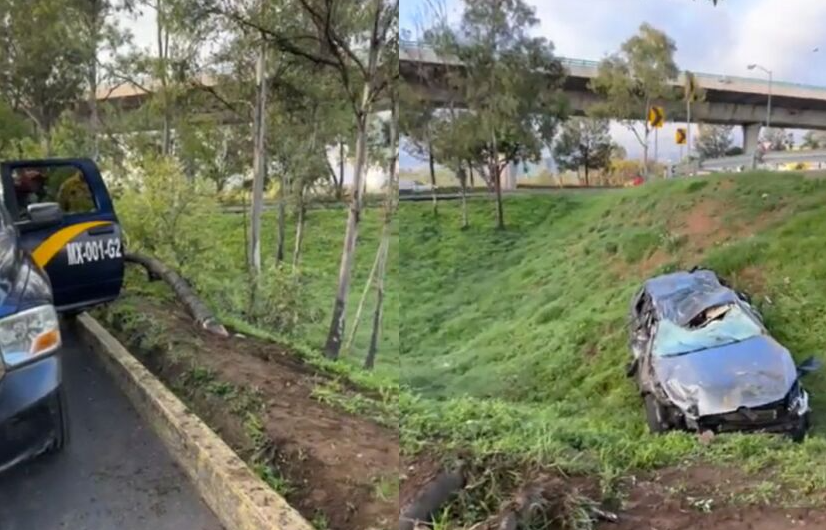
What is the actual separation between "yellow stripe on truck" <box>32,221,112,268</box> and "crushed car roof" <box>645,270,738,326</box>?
8.59 feet

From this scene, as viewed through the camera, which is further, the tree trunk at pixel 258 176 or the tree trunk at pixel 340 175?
the tree trunk at pixel 258 176

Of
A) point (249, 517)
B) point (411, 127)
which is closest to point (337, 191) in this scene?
point (411, 127)

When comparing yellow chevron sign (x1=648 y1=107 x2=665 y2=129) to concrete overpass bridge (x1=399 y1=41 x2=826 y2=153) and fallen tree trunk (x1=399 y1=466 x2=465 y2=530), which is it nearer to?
concrete overpass bridge (x1=399 y1=41 x2=826 y2=153)

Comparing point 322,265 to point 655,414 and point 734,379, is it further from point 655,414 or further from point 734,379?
point 734,379

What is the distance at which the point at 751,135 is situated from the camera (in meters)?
2.81

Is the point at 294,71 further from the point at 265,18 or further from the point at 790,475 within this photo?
the point at 790,475

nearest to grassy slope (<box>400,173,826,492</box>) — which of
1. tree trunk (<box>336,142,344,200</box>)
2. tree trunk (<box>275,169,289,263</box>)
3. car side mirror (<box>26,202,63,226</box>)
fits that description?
car side mirror (<box>26,202,63,226</box>)

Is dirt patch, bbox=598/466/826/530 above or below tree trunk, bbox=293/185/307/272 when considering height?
below

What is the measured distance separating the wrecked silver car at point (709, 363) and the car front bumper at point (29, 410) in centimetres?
185

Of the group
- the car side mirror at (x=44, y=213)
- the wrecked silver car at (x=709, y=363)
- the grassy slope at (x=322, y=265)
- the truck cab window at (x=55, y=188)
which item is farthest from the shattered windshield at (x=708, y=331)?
the truck cab window at (x=55, y=188)

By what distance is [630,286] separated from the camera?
3.04 metres

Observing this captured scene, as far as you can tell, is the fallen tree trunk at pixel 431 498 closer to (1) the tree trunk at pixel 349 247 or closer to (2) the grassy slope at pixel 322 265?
A: (2) the grassy slope at pixel 322 265

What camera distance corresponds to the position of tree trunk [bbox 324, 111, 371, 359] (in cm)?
392

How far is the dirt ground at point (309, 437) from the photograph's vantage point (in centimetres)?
223
